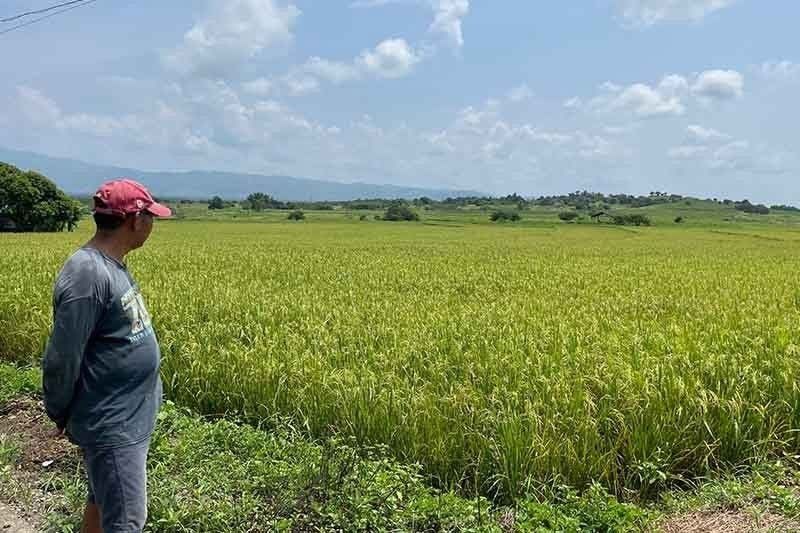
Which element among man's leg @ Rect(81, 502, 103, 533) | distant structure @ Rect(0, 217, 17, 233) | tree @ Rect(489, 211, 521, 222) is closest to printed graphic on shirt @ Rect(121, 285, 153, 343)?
man's leg @ Rect(81, 502, 103, 533)

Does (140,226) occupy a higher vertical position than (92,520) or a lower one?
higher

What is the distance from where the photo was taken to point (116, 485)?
9.80 feet

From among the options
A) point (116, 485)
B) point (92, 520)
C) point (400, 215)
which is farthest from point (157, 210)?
point (400, 215)

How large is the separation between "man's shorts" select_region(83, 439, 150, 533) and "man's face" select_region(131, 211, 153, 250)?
996 mm

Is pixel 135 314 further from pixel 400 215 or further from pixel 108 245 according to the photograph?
pixel 400 215

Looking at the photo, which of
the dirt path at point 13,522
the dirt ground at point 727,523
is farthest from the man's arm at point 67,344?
the dirt ground at point 727,523

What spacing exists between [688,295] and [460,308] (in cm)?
575

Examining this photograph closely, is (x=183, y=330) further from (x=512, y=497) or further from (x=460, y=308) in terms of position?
(x=512, y=497)

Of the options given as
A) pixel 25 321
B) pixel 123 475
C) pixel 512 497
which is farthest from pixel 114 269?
pixel 25 321

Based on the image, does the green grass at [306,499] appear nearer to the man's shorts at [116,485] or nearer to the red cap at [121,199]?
the man's shorts at [116,485]

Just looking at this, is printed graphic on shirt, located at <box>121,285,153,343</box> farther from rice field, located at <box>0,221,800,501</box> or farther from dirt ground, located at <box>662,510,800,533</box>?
dirt ground, located at <box>662,510,800,533</box>

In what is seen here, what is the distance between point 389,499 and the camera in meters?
3.94

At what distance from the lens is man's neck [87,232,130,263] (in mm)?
2932

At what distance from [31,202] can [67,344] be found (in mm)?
72695
